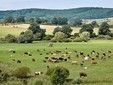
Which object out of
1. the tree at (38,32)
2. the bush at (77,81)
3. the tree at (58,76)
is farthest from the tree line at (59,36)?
the tree at (58,76)

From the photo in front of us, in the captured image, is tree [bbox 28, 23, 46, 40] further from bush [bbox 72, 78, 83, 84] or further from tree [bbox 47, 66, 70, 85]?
tree [bbox 47, 66, 70, 85]

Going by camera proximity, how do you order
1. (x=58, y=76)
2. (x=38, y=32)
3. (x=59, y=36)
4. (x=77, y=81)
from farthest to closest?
(x=38, y=32) < (x=59, y=36) < (x=77, y=81) < (x=58, y=76)

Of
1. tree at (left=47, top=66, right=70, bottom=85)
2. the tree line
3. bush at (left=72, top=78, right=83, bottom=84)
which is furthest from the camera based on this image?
the tree line

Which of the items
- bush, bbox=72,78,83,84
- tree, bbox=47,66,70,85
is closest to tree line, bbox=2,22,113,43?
bush, bbox=72,78,83,84

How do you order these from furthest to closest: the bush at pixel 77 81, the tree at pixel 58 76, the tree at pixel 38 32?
the tree at pixel 38 32 → the bush at pixel 77 81 → the tree at pixel 58 76

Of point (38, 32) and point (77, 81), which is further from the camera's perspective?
point (38, 32)

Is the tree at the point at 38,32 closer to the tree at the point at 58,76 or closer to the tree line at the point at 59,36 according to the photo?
the tree line at the point at 59,36

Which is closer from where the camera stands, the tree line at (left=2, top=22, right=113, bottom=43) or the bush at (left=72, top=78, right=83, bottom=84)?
the bush at (left=72, top=78, right=83, bottom=84)

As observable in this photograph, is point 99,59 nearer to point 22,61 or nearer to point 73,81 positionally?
point 22,61

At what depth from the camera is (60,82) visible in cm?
4069

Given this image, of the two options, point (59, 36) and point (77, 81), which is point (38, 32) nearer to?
point (59, 36)

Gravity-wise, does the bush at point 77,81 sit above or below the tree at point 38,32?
above

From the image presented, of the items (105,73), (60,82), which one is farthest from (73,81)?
(105,73)

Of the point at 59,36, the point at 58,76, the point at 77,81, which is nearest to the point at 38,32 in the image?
the point at 59,36
